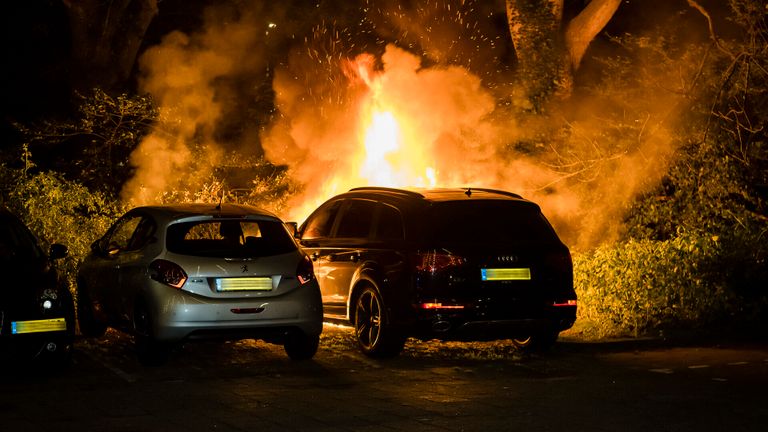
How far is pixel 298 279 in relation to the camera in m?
11.5

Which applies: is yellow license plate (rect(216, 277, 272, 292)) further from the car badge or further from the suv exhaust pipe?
the car badge

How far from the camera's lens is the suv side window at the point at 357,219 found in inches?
495

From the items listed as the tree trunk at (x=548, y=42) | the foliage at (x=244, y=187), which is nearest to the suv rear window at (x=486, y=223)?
the tree trunk at (x=548, y=42)

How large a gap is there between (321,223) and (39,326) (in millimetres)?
3871

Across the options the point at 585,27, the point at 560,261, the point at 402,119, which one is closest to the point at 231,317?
the point at 560,261

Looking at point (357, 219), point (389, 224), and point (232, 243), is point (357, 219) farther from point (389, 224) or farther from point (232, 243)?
point (232, 243)

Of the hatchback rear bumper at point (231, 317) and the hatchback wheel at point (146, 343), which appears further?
the hatchback wheel at point (146, 343)

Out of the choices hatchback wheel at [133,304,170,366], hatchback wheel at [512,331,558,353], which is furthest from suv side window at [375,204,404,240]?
hatchback wheel at [133,304,170,366]

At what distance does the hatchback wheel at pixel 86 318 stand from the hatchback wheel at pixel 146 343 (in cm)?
163

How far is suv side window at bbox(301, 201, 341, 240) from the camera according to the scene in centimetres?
1327

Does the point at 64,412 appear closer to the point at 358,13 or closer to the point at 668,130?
the point at 668,130

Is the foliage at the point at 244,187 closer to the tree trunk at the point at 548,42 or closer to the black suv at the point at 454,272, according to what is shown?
the tree trunk at the point at 548,42

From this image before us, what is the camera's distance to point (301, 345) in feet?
38.6

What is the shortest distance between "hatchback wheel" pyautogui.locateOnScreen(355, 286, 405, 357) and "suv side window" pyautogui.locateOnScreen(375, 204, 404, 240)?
1.88 ft
